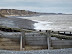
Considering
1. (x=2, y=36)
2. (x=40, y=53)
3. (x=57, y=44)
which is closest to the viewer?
(x=40, y=53)

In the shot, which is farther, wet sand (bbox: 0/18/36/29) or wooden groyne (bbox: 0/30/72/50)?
wet sand (bbox: 0/18/36/29)

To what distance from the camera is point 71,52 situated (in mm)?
14031

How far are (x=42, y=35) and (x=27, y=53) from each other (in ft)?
14.7

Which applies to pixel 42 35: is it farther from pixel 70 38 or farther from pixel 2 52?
pixel 2 52

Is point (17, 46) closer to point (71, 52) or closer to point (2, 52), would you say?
point (2, 52)

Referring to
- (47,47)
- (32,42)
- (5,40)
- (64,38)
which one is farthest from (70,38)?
(5,40)

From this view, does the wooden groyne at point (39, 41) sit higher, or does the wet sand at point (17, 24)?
the wooden groyne at point (39, 41)

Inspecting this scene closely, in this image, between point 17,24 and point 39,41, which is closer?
point 39,41

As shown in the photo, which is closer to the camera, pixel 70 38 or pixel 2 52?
pixel 2 52

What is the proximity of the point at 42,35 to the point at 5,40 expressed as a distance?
369 centimetres

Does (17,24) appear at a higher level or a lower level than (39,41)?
lower

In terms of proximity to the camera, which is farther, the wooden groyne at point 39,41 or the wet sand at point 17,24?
the wet sand at point 17,24

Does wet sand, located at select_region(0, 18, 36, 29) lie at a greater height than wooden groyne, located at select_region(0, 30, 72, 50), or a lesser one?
lesser

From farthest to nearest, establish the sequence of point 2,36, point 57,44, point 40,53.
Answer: point 2,36 < point 57,44 < point 40,53
